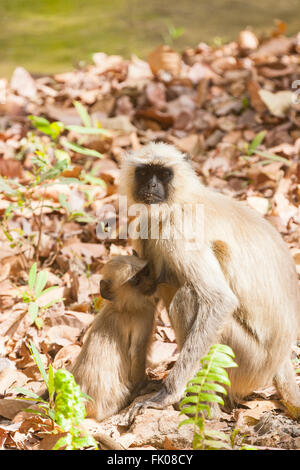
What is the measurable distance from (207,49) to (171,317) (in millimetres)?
6739

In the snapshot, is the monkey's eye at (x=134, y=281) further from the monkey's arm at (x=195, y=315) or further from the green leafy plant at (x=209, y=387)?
the green leafy plant at (x=209, y=387)

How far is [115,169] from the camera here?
668 cm

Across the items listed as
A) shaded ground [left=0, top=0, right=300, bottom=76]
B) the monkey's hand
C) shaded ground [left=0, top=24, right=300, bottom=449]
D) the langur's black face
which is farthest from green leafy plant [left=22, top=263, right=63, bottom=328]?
shaded ground [left=0, top=0, right=300, bottom=76]

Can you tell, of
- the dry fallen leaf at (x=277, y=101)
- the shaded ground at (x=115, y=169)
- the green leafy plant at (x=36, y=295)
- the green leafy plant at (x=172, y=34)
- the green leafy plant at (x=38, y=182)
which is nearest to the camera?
the shaded ground at (x=115, y=169)

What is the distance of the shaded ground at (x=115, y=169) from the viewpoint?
13.6 ft

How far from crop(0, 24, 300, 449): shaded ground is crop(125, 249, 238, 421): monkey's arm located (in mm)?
200

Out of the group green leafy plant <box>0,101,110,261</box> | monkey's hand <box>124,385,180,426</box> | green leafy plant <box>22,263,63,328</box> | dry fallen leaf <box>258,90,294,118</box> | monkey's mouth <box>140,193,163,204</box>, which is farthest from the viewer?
dry fallen leaf <box>258,90,294,118</box>

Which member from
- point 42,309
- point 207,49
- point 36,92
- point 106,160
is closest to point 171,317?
point 42,309

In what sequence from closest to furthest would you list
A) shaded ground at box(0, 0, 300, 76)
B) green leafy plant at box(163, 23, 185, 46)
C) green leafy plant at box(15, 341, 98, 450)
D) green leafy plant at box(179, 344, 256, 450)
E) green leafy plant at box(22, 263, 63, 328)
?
green leafy plant at box(179, 344, 256, 450) < green leafy plant at box(15, 341, 98, 450) < green leafy plant at box(22, 263, 63, 328) < green leafy plant at box(163, 23, 185, 46) < shaded ground at box(0, 0, 300, 76)

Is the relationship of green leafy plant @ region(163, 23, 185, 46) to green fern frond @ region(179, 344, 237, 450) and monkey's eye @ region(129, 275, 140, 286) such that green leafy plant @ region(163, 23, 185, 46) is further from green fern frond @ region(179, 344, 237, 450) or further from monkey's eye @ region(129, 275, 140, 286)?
green fern frond @ region(179, 344, 237, 450)

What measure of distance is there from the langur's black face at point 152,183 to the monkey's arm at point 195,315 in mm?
453

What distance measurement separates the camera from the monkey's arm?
12.2ft

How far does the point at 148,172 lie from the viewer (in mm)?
4188

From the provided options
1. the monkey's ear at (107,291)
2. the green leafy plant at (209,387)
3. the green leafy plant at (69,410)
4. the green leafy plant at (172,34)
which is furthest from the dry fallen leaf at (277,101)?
the green leafy plant at (69,410)
